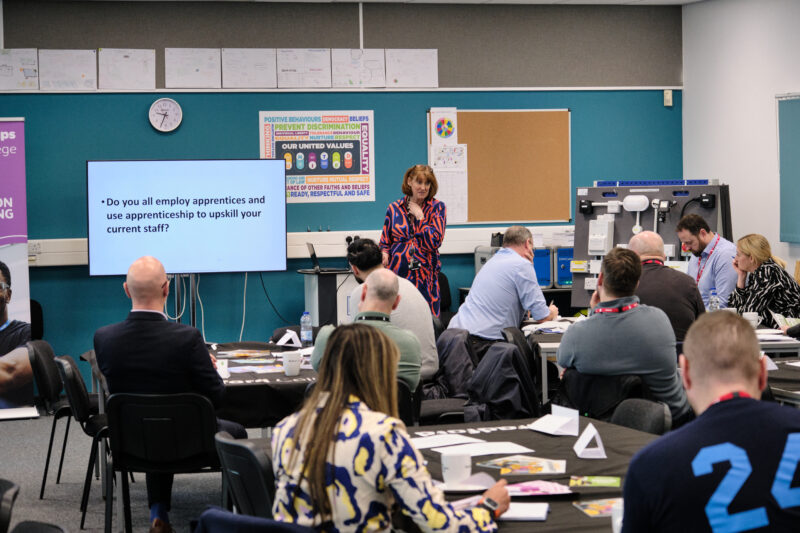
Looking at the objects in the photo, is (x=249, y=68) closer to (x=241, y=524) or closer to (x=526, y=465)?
(x=526, y=465)

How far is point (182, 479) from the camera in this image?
5.60 meters

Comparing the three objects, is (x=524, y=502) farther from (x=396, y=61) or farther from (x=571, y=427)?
(x=396, y=61)

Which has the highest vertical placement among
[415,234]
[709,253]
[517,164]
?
[517,164]

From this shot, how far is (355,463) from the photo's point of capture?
2119mm

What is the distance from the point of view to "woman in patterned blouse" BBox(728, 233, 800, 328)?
6.04 meters

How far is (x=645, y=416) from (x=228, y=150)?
592cm

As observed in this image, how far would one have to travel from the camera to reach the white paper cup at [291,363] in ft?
14.5

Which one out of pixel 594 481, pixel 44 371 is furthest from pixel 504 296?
pixel 594 481

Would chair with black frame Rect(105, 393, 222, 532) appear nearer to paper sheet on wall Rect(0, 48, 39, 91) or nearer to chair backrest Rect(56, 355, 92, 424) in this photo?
chair backrest Rect(56, 355, 92, 424)

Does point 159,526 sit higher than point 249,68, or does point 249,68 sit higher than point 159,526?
point 249,68

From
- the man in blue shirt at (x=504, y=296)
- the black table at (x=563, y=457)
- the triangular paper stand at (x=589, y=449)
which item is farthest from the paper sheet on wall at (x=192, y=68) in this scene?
the triangular paper stand at (x=589, y=449)

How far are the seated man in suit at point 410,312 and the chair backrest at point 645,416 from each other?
1523mm

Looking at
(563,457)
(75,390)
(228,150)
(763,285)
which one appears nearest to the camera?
(563,457)

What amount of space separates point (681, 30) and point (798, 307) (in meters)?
4.23
